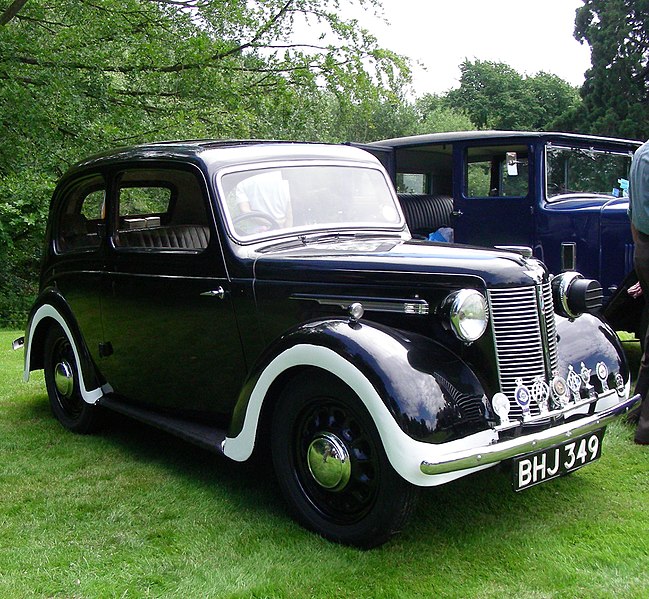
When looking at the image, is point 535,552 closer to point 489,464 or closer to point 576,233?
point 489,464

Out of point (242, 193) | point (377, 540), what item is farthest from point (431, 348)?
point (242, 193)

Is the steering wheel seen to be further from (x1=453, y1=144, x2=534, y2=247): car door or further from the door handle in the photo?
(x1=453, y1=144, x2=534, y2=247): car door

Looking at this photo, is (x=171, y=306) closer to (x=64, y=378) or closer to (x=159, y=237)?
(x=159, y=237)

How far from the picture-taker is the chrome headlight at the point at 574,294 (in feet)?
12.5

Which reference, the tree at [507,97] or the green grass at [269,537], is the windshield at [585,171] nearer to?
the green grass at [269,537]

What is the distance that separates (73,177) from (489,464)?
350cm

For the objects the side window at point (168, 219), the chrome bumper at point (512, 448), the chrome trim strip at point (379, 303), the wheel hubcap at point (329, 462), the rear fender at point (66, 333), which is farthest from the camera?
the rear fender at point (66, 333)

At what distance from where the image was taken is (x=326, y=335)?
3.14 meters

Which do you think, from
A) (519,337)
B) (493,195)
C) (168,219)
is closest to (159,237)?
(168,219)

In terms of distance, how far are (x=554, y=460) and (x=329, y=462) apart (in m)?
0.97

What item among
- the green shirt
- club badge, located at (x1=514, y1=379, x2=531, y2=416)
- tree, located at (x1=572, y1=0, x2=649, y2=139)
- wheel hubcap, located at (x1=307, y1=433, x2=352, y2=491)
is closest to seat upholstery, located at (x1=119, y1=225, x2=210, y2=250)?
wheel hubcap, located at (x1=307, y1=433, x2=352, y2=491)

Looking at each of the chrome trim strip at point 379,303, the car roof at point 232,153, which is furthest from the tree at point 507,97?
the chrome trim strip at point 379,303

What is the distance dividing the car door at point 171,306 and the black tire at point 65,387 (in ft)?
1.26

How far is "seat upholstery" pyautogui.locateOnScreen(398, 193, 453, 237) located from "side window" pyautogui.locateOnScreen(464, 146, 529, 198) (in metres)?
0.50
